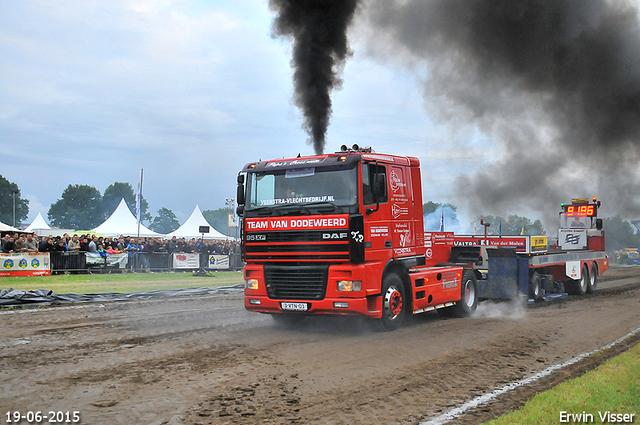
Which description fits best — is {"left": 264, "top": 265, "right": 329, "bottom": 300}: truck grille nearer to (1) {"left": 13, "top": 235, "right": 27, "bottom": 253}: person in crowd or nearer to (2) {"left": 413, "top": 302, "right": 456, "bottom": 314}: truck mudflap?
(2) {"left": 413, "top": 302, "right": 456, "bottom": 314}: truck mudflap

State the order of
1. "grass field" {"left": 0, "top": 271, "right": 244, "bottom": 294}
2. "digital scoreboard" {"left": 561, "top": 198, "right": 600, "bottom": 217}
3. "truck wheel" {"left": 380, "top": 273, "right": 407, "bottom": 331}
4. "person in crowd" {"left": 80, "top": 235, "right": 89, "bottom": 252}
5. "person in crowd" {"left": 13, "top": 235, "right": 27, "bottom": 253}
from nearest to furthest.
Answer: "truck wheel" {"left": 380, "top": 273, "right": 407, "bottom": 331}, "grass field" {"left": 0, "top": 271, "right": 244, "bottom": 294}, "person in crowd" {"left": 13, "top": 235, "right": 27, "bottom": 253}, "digital scoreboard" {"left": 561, "top": 198, "right": 600, "bottom": 217}, "person in crowd" {"left": 80, "top": 235, "right": 89, "bottom": 252}

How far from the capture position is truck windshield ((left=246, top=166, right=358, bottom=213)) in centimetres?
905

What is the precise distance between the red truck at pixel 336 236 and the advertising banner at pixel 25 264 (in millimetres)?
13264

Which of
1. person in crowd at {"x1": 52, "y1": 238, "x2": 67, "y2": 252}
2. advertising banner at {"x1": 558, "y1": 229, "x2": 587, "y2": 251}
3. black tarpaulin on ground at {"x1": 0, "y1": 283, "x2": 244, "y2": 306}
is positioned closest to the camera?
black tarpaulin on ground at {"x1": 0, "y1": 283, "x2": 244, "y2": 306}

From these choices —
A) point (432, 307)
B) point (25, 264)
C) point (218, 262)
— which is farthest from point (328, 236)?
point (218, 262)

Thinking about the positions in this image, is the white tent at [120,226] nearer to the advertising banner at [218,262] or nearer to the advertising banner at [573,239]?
the advertising banner at [218,262]

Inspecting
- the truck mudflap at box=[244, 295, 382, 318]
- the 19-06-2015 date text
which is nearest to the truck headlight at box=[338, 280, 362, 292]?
the truck mudflap at box=[244, 295, 382, 318]

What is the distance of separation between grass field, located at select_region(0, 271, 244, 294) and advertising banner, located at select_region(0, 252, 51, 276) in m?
0.33

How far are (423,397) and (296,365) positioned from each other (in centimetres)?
193

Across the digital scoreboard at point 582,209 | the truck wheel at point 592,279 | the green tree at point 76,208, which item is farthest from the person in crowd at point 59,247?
the green tree at point 76,208

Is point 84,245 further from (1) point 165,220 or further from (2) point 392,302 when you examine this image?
(1) point 165,220

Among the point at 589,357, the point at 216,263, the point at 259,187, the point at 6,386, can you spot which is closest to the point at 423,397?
the point at 589,357

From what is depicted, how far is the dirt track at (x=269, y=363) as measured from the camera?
5.20 m

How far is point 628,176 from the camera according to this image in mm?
28625
